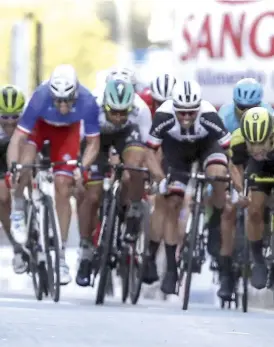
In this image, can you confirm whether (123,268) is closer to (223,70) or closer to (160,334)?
(160,334)

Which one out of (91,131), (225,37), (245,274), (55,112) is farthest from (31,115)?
(225,37)

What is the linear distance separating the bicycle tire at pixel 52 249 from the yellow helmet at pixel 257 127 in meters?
1.59

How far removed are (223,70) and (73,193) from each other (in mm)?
10897

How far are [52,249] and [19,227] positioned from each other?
645 millimetres

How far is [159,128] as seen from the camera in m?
13.6

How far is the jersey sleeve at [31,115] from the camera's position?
1370 centimetres

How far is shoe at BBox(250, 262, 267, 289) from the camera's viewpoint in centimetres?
1381

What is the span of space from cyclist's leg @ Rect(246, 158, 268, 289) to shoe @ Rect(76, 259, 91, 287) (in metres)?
1.44

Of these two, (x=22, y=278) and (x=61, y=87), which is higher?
(x=61, y=87)

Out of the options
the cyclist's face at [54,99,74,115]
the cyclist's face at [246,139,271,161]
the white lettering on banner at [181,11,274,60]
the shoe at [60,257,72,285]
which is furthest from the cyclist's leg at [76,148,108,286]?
the white lettering on banner at [181,11,274,60]

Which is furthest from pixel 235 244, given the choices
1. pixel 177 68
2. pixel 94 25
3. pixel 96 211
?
pixel 94 25

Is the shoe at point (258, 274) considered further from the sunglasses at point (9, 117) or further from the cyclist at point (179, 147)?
the sunglasses at point (9, 117)

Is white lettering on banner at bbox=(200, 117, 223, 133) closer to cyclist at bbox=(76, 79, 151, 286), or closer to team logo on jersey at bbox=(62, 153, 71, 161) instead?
cyclist at bbox=(76, 79, 151, 286)

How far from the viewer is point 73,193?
14.8 m
